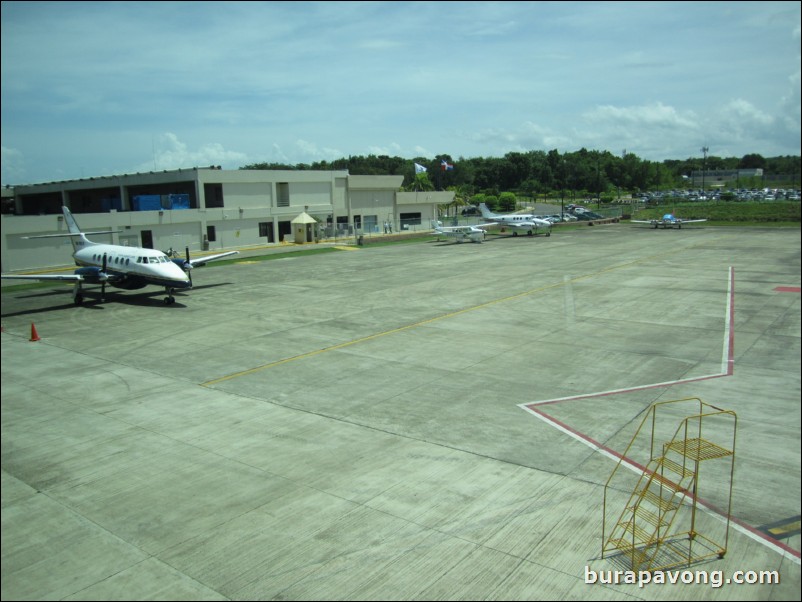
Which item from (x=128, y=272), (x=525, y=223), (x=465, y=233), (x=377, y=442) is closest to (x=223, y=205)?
(x=465, y=233)

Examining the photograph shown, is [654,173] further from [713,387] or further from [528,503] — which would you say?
[528,503]

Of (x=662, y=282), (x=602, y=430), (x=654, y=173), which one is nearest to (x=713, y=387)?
(x=602, y=430)

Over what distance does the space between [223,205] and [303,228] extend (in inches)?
387

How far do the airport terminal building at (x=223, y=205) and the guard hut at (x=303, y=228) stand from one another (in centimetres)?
12

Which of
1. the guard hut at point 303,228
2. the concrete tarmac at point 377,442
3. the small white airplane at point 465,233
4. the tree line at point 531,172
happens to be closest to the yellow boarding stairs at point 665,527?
the concrete tarmac at point 377,442

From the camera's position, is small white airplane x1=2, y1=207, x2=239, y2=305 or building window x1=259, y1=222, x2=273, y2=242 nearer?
small white airplane x1=2, y1=207, x2=239, y2=305

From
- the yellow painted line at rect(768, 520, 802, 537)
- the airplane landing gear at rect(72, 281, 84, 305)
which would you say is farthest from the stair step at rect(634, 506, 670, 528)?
the airplane landing gear at rect(72, 281, 84, 305)

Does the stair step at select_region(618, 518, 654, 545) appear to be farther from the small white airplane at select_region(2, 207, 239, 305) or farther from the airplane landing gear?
the airplane landing gear

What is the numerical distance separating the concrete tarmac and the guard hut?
39.3 meters

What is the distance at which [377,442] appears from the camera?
14898mm

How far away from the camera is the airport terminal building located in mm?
59750

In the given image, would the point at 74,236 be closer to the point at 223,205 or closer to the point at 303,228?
the point at 223,205

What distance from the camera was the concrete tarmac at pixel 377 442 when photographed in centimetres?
945

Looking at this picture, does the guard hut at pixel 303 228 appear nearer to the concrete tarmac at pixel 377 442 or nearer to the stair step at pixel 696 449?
the concrete tarmac at pixel 377 442
